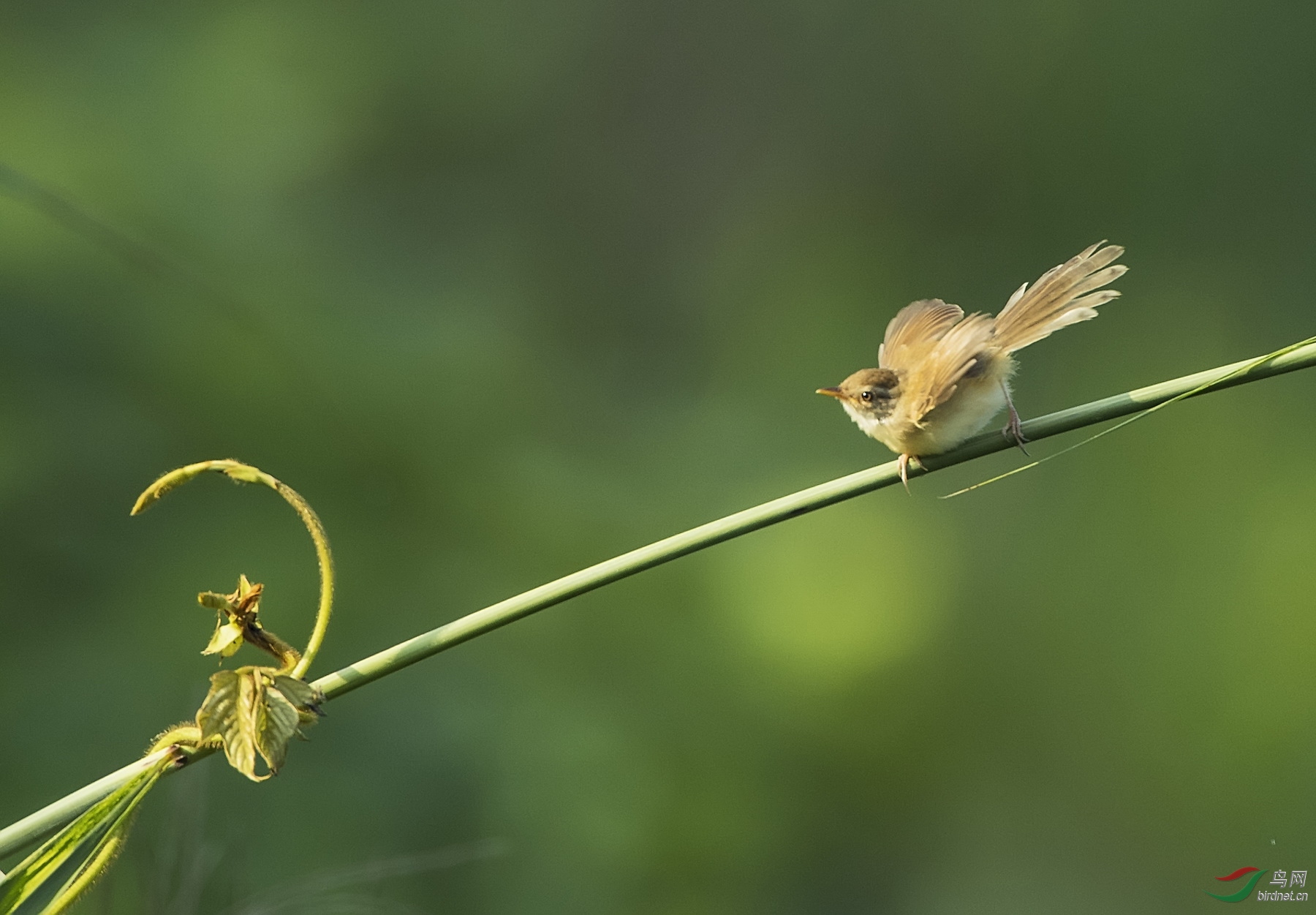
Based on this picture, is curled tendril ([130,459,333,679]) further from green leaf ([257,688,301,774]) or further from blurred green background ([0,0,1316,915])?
blurred green background ([0,0,1316,915])

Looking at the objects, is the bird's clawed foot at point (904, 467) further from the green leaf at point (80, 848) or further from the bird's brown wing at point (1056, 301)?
the green leaf at point (80, 848)

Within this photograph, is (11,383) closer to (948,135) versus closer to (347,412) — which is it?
(347,412)

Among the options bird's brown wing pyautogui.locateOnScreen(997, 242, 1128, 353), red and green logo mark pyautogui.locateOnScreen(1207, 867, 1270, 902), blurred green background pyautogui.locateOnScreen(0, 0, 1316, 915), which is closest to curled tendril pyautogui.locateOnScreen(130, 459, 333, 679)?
bird's brown wing pyautogui.locateOnScreen(997, 242, 1128, 353)

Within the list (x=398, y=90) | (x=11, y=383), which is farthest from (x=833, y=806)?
(x=398, y=90)

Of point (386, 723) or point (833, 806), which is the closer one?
point (386, 723)

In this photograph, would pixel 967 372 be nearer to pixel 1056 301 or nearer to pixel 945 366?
pixel 945 366

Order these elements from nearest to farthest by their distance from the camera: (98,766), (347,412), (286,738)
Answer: (286,738) → (98,766) → (347,412)

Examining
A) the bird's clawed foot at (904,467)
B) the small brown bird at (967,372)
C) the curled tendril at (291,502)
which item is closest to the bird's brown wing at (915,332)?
the small brown bird at (967,372)

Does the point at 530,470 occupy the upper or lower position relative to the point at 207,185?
lower
